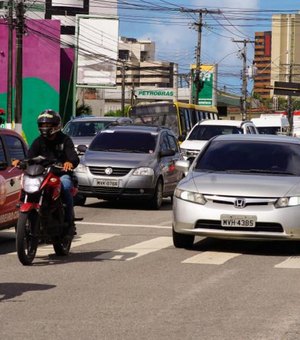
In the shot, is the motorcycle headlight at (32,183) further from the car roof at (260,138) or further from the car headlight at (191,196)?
the car roof at (260,138)

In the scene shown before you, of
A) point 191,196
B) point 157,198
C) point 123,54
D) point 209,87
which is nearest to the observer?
point 191,196

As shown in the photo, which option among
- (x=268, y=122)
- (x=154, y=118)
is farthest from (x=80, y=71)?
(x=154, y=118)

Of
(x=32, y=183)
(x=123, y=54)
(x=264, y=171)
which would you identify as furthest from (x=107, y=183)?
(x=123, y=54)

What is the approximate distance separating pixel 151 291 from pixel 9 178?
4.23 meters

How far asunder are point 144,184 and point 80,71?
41.3 m

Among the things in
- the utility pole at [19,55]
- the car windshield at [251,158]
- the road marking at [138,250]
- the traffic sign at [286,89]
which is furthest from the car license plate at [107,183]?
the traffic sign at [286,89]

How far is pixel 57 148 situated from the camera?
11.2 meters

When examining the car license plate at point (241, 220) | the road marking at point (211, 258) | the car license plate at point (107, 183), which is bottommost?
the road marking at point (211, 258)

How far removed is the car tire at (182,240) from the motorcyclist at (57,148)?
164cm

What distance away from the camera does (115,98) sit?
143 m

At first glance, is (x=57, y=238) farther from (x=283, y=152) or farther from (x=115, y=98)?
(x=115, y=98)

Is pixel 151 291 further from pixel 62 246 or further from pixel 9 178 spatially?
pixel 9 178

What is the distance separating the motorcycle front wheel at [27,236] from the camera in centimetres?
1030

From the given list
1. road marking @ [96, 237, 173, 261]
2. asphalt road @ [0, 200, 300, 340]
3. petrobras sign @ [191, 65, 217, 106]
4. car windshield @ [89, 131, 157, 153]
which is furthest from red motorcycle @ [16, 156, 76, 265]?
petrobras sign @ [191, 65, 217, 106]
